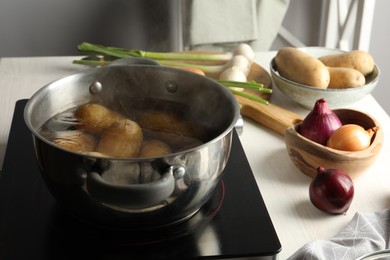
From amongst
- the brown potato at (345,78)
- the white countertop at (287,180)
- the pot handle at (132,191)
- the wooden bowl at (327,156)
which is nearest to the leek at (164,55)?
the white countertop at (287,180)

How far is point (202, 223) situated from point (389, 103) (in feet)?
4.30

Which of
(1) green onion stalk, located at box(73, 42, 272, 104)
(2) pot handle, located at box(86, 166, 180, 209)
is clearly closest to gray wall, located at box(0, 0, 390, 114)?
(1) green onion stalk, located at box(73, 42, 272, 104)

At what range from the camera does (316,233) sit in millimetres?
701

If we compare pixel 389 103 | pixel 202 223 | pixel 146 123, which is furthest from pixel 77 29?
pixel 202 223

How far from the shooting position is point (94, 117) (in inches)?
27.9

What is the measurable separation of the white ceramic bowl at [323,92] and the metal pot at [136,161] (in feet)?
0.95

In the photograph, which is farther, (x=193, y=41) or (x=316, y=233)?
(x=193, y=41)

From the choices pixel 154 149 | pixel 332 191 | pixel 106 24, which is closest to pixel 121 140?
pixel 154 149

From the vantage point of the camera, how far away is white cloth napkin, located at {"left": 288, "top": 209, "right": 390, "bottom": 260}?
2.04ft

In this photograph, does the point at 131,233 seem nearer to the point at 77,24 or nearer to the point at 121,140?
the point at 121,140

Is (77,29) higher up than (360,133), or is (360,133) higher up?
(360,133)

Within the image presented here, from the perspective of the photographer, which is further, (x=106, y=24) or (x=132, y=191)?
(x=106, y=24)

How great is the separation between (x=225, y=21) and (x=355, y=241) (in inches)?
37.2

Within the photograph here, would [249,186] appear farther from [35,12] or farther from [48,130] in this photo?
[35,12]
